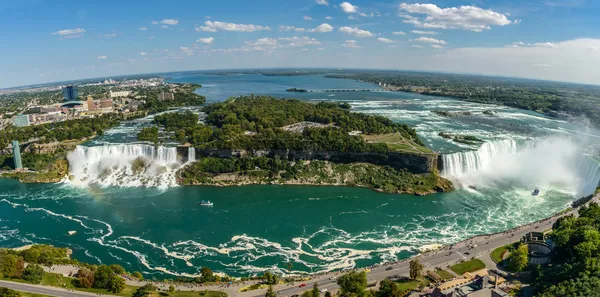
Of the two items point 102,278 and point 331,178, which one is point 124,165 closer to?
point 331,178

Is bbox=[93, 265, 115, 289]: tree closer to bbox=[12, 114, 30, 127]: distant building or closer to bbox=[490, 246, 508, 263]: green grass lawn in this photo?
bbox=[490, 246, 508, 263]: green grass lawn

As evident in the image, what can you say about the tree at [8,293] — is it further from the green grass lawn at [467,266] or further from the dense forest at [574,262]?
the dense forest at [574,262]

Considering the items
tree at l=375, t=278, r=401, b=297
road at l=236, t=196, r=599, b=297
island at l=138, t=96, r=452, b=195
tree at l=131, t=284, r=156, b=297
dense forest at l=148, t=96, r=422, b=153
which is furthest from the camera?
dense forest at l=148, t=96, r=422, b=153

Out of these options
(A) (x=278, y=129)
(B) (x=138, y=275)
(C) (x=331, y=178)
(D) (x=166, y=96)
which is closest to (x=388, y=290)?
(B) (x=138, y=275)

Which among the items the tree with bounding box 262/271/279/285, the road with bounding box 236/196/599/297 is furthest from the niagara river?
the tree with bounding box 262/271/279/285

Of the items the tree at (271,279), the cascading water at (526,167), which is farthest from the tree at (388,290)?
the cascading water at (526,167)

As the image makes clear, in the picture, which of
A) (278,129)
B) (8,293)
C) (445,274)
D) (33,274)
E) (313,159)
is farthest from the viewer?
(278,129)
